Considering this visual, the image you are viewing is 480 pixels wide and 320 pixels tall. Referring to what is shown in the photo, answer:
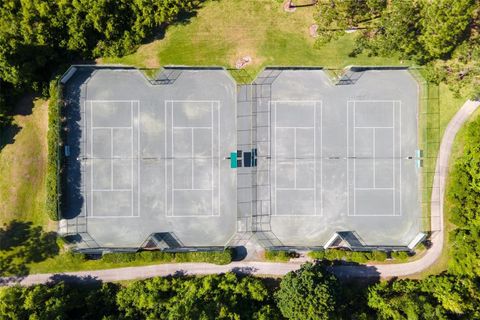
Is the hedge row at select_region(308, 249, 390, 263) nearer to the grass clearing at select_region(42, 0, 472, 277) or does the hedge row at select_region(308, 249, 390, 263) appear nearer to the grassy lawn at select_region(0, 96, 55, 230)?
the grass clearing at select_region(42, 0, 472, 277)

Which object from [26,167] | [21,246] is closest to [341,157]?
[26,167]

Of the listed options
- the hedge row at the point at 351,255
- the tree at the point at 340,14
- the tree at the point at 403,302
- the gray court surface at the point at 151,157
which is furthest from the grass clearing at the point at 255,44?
the hedge row at the point at 351,255

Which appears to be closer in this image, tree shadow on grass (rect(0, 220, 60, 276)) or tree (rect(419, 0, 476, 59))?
tree (rect(419, 0, 476, 59))

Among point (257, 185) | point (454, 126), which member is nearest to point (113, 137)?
point (257, 185)

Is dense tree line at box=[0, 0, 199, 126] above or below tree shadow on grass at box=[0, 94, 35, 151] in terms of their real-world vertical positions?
above

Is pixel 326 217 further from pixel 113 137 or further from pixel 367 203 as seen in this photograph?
pixel 113 137

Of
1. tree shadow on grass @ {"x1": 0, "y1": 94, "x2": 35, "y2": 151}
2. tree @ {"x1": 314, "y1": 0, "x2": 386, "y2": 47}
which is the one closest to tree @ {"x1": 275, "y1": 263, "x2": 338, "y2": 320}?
tree @ {"x1": 314, "y1": 0, "x2": 386, "y2": 47}
